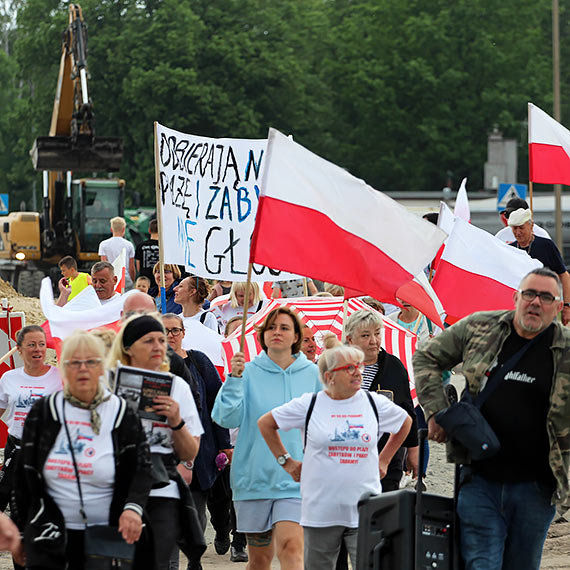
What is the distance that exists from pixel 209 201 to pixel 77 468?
209 inches

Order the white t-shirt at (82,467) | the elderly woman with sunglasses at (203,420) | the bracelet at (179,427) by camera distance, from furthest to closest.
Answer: the elderly woman with sunglasses at (203,420) < the bracelet at (179,427) < the white t-shirt at (82,467)

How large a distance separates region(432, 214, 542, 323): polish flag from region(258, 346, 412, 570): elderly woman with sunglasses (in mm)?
2610

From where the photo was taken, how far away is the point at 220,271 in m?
10.2

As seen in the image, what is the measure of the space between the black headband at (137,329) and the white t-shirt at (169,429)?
0.79ft

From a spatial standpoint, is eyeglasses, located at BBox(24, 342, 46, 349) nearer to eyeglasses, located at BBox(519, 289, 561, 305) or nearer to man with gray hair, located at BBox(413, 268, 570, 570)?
man with gray hair, located at BBox(413, 268, 570, 570)

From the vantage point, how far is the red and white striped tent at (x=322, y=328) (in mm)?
9242

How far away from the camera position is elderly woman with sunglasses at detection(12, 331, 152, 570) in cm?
552

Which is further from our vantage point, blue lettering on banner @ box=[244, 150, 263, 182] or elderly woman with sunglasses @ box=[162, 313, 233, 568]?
blue lettering on banner @ box=[244, 150, 263, 182]

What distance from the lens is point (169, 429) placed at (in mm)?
6016

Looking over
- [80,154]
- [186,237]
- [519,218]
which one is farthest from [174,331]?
[80,154]

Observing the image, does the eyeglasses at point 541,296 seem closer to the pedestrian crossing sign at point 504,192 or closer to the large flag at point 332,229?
the large flag at point 332,229

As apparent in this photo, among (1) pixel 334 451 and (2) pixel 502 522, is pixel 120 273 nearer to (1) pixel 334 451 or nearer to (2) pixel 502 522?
(1) pixel 334 451

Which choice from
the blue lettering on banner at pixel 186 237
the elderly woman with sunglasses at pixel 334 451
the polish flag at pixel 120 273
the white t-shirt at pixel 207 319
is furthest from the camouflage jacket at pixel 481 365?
the polish flag at pixel 120 273

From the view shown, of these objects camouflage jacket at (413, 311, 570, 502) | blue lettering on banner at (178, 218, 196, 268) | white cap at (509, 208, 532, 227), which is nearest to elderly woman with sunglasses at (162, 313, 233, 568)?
camouflage jacket at (413, 311, 570, 502)
